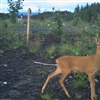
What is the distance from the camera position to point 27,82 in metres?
9.33

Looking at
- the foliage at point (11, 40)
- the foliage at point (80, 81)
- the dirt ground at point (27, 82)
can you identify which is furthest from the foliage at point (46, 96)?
the foliage at point (11, 40)

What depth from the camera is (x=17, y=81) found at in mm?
9438

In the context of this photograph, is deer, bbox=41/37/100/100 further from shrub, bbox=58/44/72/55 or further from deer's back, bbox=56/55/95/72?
shrub, bbox=58/44/72/55

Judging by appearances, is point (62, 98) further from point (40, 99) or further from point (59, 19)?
point (59, 19)

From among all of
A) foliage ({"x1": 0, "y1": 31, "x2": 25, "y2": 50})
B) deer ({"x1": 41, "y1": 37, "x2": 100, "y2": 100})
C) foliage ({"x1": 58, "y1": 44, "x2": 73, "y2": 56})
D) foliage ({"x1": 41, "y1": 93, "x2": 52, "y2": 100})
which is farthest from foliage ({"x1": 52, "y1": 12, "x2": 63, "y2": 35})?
foliage ({"x1": 41, "y1": 93, "x2": 52, "y2": 100})

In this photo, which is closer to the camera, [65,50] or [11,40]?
[65,50]

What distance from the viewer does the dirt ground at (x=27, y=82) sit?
8.40m

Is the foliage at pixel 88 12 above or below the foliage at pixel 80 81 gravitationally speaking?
above

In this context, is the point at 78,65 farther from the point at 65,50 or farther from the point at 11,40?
the point at 11,40

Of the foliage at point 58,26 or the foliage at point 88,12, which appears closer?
the foliage at point 58,26

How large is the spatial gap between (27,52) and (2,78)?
3.40 m

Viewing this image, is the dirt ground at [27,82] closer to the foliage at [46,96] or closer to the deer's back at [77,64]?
the foliage at [46,96]

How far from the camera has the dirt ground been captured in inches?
331

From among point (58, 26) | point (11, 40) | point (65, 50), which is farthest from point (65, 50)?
point (58, 26)
